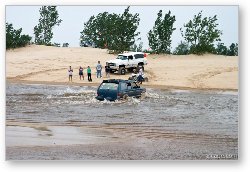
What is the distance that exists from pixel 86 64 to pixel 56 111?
1203 millimetres

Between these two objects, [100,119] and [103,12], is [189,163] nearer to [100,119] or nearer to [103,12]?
[100,119]

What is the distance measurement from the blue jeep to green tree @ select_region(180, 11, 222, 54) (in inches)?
48.7

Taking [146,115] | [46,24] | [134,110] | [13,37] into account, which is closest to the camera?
[13,37]

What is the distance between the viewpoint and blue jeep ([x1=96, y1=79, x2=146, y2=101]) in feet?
46.0

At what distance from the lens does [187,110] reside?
1373 centimetres

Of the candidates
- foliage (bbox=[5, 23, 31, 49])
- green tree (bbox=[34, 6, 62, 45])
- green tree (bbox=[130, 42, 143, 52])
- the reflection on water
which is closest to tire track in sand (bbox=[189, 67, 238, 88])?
the reflection on water

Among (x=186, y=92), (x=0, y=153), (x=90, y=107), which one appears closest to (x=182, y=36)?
(x=186, y=92)

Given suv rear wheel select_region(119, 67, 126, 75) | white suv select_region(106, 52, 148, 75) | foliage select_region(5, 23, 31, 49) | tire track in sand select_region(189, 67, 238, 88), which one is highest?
foliage select_region(5, 23, 31, 49)

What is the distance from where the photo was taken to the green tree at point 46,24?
44.1 ft

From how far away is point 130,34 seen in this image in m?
14.1

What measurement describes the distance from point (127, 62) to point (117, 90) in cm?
66

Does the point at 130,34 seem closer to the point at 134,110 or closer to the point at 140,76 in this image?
the point at 140,76

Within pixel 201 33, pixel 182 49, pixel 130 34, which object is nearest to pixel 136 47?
pixel 130 34

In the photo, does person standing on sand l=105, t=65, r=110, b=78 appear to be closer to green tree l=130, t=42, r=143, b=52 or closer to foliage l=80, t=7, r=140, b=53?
foliage l=80, t=7, r=140, b=53
